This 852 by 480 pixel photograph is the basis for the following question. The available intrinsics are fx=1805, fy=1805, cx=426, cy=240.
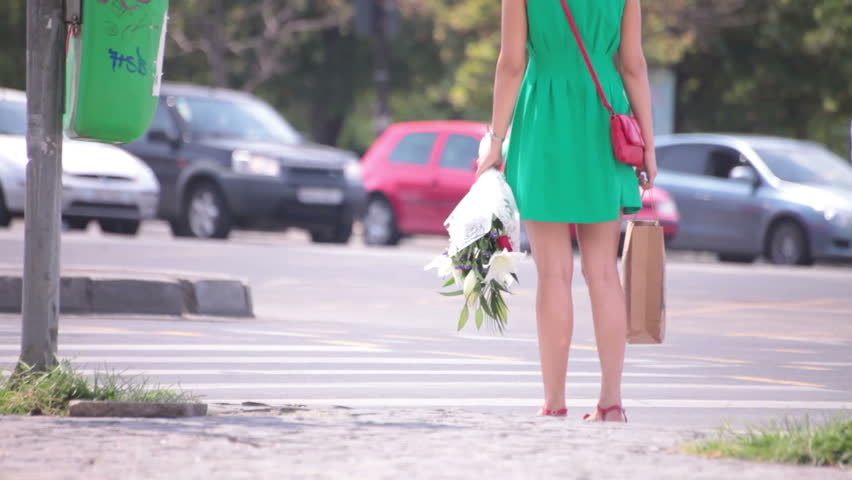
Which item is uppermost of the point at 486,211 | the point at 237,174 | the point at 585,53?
the point at 585,53

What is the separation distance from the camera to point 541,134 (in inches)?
256

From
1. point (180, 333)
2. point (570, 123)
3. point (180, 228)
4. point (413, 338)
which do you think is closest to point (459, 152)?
point (180, 228)

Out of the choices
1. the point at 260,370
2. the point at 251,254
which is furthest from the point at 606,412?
the point at 251,254

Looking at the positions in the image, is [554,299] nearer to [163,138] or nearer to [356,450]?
[356,450]

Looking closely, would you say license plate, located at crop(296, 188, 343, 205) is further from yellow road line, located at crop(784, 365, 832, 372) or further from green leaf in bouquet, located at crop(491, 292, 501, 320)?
green leaf in bouquet, located at crop(491, 292, 501, 320)

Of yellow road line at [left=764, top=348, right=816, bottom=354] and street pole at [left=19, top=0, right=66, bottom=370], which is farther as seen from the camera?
yellow road line at [left=764, top=348, right=816, bottom=354]

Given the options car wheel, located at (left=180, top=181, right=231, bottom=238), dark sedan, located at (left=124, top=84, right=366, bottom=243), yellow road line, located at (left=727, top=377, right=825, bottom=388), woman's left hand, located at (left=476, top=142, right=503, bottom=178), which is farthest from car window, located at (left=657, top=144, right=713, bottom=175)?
woman's left hand, located at (left=476, top=142, right=503, bottom=178)

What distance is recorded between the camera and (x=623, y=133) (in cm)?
637

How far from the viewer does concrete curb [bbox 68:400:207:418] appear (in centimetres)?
601

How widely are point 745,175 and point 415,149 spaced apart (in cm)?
432

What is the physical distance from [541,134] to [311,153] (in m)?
15.1

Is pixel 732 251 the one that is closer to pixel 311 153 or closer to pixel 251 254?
pixel 311 153

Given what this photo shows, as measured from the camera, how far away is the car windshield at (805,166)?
21.0 meters

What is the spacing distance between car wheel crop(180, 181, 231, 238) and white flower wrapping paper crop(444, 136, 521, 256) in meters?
14.6
